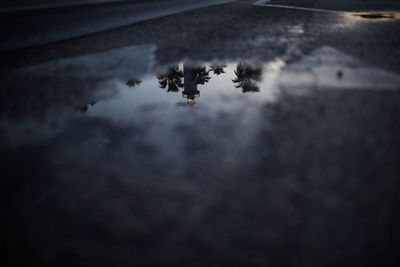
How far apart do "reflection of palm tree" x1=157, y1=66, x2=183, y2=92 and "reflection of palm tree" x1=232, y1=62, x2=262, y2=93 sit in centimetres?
83

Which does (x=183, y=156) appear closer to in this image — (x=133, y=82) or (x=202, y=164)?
(x=202, y=164)

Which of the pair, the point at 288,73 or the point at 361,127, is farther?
the point at 288,73

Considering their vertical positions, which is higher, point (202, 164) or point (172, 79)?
point (172, 79)

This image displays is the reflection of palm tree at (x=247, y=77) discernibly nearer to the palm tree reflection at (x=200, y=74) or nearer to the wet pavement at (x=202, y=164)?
the wet pavement at (x=202, y=164)

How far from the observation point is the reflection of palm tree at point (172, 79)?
3.57m

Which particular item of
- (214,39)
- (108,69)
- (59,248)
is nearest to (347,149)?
(59,248)

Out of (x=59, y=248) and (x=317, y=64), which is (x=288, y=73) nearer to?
(x=317, y=64)

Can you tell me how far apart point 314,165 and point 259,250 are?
0.90 meters

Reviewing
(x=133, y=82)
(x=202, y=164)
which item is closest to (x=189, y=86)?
(x=133, y=82)

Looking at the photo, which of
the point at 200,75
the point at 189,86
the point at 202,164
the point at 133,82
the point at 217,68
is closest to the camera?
the point at 202,164

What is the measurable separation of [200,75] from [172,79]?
446 mm

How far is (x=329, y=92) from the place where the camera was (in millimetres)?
3195

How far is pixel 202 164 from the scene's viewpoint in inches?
83.4

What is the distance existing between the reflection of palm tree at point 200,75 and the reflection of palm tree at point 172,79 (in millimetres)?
215
